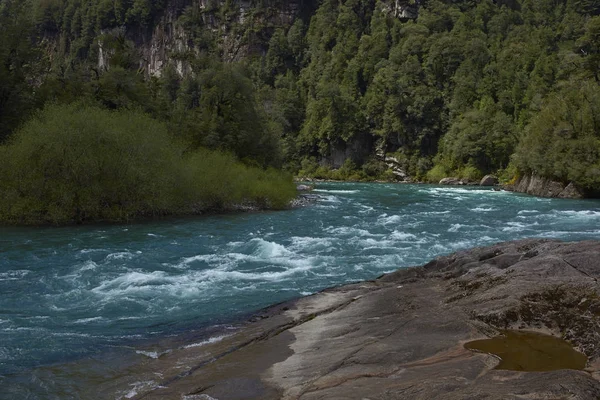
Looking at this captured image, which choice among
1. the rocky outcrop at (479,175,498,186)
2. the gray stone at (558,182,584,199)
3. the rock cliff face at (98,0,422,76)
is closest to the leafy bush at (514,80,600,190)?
the gray stone at (558,182,584,199)

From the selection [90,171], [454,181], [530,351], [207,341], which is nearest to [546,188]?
[454,181]

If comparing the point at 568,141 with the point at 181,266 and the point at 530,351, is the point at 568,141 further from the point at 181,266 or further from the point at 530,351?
the point at 530,351

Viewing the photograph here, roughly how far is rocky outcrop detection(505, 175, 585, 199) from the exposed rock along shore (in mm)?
46359

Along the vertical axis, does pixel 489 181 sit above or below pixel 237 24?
below

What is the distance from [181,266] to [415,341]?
13.5m

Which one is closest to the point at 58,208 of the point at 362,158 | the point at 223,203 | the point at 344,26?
the point at 223,203

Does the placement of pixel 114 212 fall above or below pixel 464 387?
below

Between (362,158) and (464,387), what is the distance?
11972 centimetres

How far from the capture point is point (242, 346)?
1065cm

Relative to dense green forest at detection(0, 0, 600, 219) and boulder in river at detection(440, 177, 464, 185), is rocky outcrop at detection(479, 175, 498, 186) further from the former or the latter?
boulder in river at detection(440, 177, 464, 185)

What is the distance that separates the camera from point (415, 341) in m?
8.80

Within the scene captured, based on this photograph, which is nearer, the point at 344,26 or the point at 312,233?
the point at 312,233

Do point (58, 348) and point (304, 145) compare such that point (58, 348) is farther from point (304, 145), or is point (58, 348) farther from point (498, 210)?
point (304, 145)

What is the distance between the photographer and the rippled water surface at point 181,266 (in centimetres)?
1205
